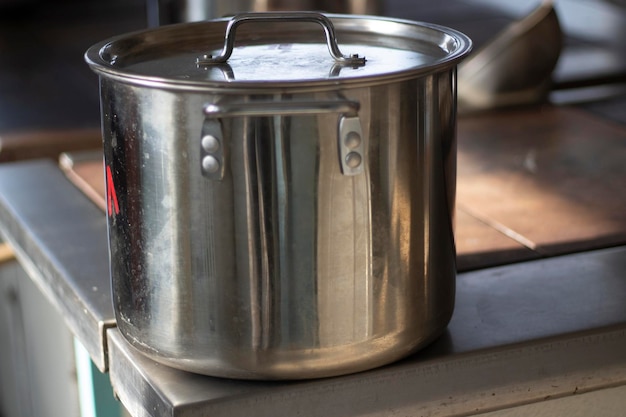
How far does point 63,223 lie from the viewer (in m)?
1.35

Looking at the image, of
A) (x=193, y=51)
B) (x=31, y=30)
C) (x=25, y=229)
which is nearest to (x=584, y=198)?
(x=193, y=51)

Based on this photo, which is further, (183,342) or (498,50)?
(498,50)

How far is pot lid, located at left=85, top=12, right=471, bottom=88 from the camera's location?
0.80 m

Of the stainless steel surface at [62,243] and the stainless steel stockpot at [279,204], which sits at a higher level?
the stainless steel stockpot at [279,204]

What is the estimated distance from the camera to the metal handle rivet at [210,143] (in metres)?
0.77

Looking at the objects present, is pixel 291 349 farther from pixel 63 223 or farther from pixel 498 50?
pixel 498 50

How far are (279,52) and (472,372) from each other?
1.17ft

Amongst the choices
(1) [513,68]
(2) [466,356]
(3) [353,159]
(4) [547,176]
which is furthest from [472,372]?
(1) [513,68]

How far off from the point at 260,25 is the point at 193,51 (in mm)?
125

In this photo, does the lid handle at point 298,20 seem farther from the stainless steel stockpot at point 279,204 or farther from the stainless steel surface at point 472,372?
the stainless steel surface at point 472,372

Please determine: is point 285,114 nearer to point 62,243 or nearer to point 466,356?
point 466,356

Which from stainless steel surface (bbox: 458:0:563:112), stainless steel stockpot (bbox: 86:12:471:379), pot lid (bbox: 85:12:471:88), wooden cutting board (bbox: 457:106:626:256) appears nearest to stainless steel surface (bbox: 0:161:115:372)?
stainless steel stockpot (bbox: 86:12:471:379)

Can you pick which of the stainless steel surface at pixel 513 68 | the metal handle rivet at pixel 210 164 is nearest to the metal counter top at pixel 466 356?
the metal handle rivet at pixel 210 164

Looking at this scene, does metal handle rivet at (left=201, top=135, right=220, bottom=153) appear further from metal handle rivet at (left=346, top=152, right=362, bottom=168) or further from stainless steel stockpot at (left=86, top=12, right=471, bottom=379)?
metal handle rivet at (left=346, top=152, right=362, bottom=168)
